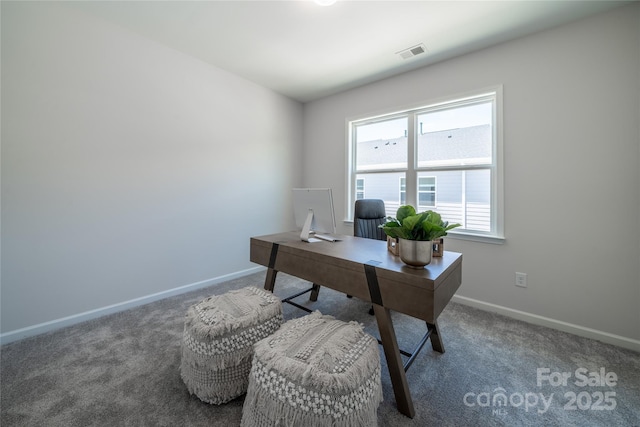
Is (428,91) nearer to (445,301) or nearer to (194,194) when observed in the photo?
(445,301)

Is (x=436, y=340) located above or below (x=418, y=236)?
below

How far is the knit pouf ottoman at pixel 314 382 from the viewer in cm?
91

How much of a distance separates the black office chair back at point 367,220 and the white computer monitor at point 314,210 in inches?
18.4

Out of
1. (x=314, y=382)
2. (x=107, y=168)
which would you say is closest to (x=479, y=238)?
(x=314, y=382)

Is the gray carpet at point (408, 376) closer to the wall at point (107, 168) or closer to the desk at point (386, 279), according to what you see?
the desk at point (386, 279)

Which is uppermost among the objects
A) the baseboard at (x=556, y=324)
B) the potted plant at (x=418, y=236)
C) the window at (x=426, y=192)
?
the window at (x=426, y=192)

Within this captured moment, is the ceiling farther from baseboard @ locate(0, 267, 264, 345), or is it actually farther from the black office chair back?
baseboard @ locate(0, 267, 264, 345)

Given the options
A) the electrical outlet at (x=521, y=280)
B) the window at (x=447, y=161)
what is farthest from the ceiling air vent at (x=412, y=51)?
the electrical outlet at (x=521, y=280)

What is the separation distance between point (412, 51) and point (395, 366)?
9.13 ft

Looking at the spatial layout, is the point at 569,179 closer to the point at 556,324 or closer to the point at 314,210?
the point at 556,324

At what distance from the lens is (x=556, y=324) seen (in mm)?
2070

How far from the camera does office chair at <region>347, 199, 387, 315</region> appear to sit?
236 cm

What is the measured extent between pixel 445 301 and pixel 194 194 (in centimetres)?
Answer: 265

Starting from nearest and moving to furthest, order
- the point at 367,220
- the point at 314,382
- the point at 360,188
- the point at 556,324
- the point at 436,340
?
the point at 314,382 < the point at 436,340 < the point at 556,324 < the point at 367,220 < the point at 360,188
